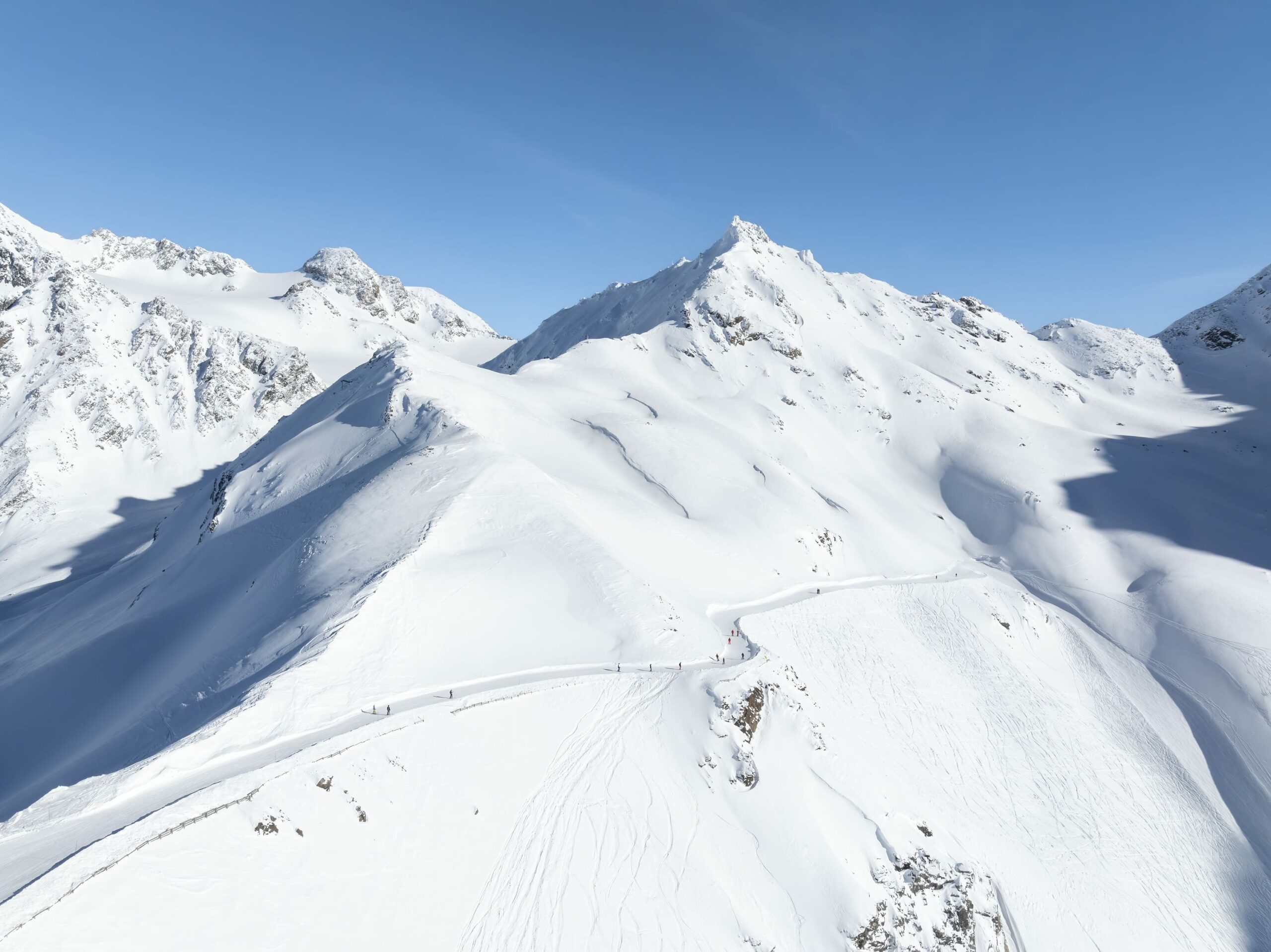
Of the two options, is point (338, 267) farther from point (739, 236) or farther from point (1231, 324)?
point (1231, 324)

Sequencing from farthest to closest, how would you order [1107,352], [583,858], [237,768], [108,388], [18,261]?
[1107,352] < [18,261] < [108,388] < [583,858] < [237,768]

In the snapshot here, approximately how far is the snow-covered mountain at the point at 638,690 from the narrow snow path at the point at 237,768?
5.6 inches

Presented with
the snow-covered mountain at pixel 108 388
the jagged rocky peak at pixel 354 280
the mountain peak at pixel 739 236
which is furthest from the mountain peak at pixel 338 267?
the mountain peak at pixel 739 236

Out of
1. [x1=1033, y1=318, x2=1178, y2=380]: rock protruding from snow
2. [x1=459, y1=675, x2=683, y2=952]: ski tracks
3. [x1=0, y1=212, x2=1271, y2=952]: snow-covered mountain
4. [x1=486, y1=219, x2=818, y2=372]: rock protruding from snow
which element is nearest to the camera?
[x1=0, y1=212, x2=1271, y2=952]: snow-covered mountain

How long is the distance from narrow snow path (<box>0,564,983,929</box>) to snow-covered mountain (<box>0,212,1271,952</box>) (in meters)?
0.14

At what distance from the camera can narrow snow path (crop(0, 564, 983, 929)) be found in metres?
12.9

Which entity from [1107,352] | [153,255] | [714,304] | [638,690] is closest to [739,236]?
[714,304]

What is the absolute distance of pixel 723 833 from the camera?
2047 cm

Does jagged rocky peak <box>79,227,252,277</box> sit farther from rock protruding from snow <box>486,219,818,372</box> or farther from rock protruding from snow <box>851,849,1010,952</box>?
rock protruding from snow <box>851,849,1010,952</box>

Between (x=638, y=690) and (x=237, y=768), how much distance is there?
507 inches

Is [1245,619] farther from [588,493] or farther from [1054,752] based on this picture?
[588,493]

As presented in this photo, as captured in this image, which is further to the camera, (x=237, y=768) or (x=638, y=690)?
(x=638, y=690)

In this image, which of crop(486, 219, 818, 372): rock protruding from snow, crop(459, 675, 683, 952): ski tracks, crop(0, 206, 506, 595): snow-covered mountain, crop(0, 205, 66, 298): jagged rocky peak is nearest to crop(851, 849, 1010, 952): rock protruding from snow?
crop(459, 675, 683, 952): ski tracks

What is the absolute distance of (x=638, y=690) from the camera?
961 inches
